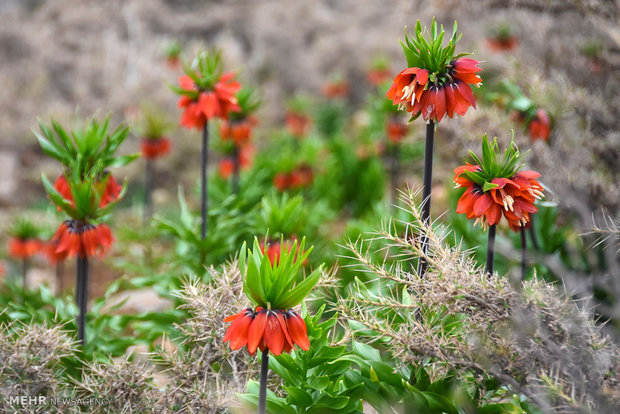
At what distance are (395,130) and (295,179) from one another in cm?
100

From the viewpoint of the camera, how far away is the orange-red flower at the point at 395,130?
482 centimetres

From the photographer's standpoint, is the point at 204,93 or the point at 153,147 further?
the point at 153,147

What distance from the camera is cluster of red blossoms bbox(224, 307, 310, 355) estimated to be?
4.53ft

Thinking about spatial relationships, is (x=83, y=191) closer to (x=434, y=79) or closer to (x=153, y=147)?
(x=434, y=79)

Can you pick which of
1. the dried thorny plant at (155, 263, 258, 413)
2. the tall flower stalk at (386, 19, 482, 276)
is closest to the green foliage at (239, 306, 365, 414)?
the dried thorny plant at (155, 263, 258, 413)

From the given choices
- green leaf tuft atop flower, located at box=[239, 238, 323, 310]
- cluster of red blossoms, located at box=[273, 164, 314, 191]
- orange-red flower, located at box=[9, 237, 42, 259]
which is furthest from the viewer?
cluster of red blossoms, located at box=[273, 164, 314, 191]

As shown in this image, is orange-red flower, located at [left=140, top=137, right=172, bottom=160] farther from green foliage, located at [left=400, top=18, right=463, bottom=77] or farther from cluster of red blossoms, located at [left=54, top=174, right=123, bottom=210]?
green foliage, located at [left=400, top=18, right=463, bottom=77]

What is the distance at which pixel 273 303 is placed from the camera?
1.42m

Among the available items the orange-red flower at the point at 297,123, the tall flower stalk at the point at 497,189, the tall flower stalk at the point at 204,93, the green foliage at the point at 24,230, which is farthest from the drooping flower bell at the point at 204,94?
the orange-red flower at the point at 297,123

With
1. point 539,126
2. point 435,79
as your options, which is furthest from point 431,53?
point 539,126

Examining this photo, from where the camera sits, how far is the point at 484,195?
5.73 feet

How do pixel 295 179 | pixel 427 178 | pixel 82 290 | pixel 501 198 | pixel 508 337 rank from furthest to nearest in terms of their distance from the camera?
pixel 295 179 < pixel 82 290 < pixel 427 178 < pixel 501 198 < pixel 508 337

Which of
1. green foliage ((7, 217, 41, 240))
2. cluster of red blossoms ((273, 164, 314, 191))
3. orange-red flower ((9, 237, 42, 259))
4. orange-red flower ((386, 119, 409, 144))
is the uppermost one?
orange-red flower ((386, 119, 409, 144))

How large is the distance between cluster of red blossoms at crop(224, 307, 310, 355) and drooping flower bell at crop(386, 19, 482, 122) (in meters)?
0.83
